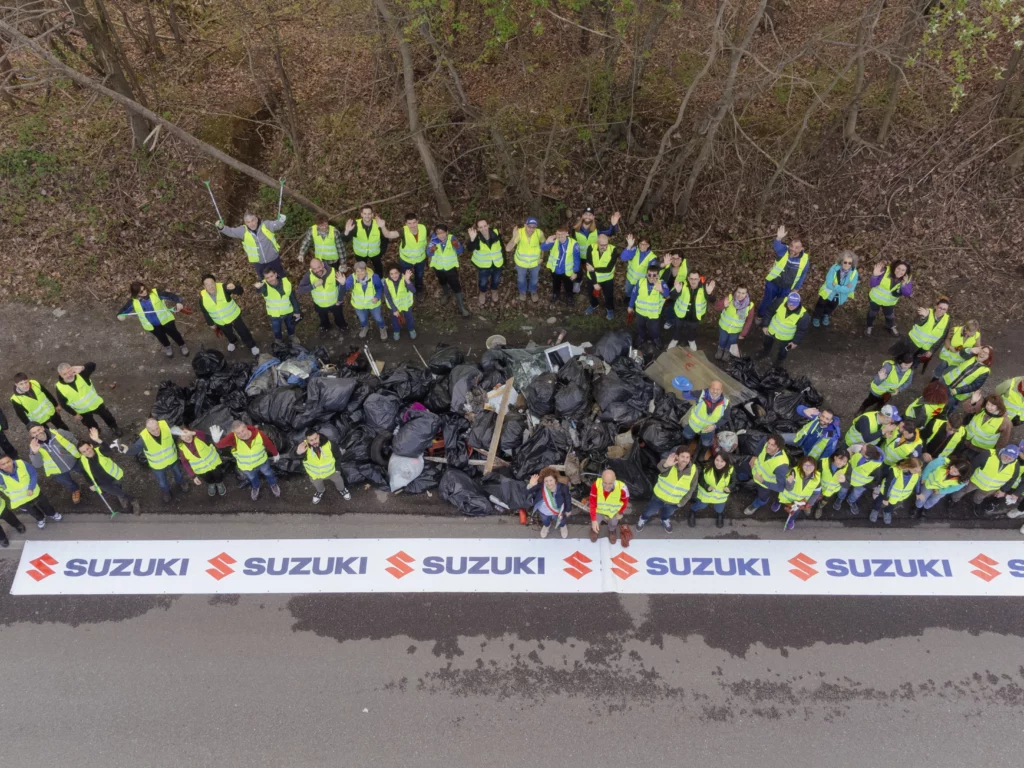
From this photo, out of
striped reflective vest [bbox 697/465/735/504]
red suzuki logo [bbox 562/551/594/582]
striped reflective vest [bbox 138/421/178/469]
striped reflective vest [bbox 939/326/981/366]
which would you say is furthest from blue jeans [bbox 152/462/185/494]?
striped reflective vest [bbox 939/326/981/366]

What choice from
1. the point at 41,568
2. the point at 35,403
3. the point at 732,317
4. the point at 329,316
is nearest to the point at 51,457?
the point at 35,403

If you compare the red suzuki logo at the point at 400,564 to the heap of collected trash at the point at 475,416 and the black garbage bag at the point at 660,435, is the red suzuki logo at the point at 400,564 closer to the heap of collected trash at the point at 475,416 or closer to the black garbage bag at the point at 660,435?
the heap of collected trash at the point at 475,416

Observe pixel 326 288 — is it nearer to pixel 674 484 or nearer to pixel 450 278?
pixel 450 278

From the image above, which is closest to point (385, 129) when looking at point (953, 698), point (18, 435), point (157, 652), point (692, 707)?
point (18, 435)

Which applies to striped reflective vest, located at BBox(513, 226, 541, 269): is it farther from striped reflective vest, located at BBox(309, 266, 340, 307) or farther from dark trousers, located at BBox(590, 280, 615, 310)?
striped reflective vest, located at BBox(309, 266, 340, 307)

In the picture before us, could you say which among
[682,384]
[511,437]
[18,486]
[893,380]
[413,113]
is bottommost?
[511,437]

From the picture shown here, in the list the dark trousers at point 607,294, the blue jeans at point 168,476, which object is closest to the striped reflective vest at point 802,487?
the dark trousers at point 607,294
